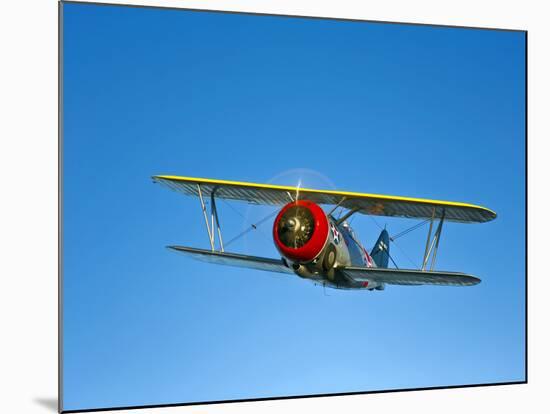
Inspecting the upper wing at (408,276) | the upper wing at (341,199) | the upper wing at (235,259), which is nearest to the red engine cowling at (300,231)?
the upper wing at (341,199)

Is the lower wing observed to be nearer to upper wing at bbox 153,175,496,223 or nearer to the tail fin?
upper wing at bbox 153,175,496,223

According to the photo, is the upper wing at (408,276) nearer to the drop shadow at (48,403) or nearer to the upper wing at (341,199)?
the upper wing at (341,199)

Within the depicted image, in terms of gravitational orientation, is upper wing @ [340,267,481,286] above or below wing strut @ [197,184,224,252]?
below

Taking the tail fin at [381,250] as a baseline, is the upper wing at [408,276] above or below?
below

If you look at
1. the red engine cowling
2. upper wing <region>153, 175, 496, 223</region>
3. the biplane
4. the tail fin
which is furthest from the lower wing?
the tail fin

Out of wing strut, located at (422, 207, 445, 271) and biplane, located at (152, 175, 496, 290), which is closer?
biplane, located at (152, 175, 496, 290)

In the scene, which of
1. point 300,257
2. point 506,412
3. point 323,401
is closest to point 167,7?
point 300,257

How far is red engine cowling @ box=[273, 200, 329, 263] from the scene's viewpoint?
7.98 metres

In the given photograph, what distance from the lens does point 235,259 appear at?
898cm

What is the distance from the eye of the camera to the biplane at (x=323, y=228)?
26.3ft

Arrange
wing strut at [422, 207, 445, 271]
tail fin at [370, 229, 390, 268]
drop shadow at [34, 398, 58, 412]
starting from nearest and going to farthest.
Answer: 1. drop shadow at [34, 398, 58, 412]
2. wing strut at [422, 207, 445, 271]
3. tail fin at [370, 229, 390, 268]

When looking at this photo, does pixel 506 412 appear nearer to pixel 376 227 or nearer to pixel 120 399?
pixel 376 227

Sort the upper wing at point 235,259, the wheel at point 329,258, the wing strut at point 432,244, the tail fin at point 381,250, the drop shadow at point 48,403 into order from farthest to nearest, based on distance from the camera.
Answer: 1. the tail fin at point 381,250
2. the upper wing at point 235,259
3. the wing strut at point 432,244
4. the wheel at point 329,258
5. the drop shadow at point 48,403

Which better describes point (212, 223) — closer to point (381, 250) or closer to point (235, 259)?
point (235, 259)
